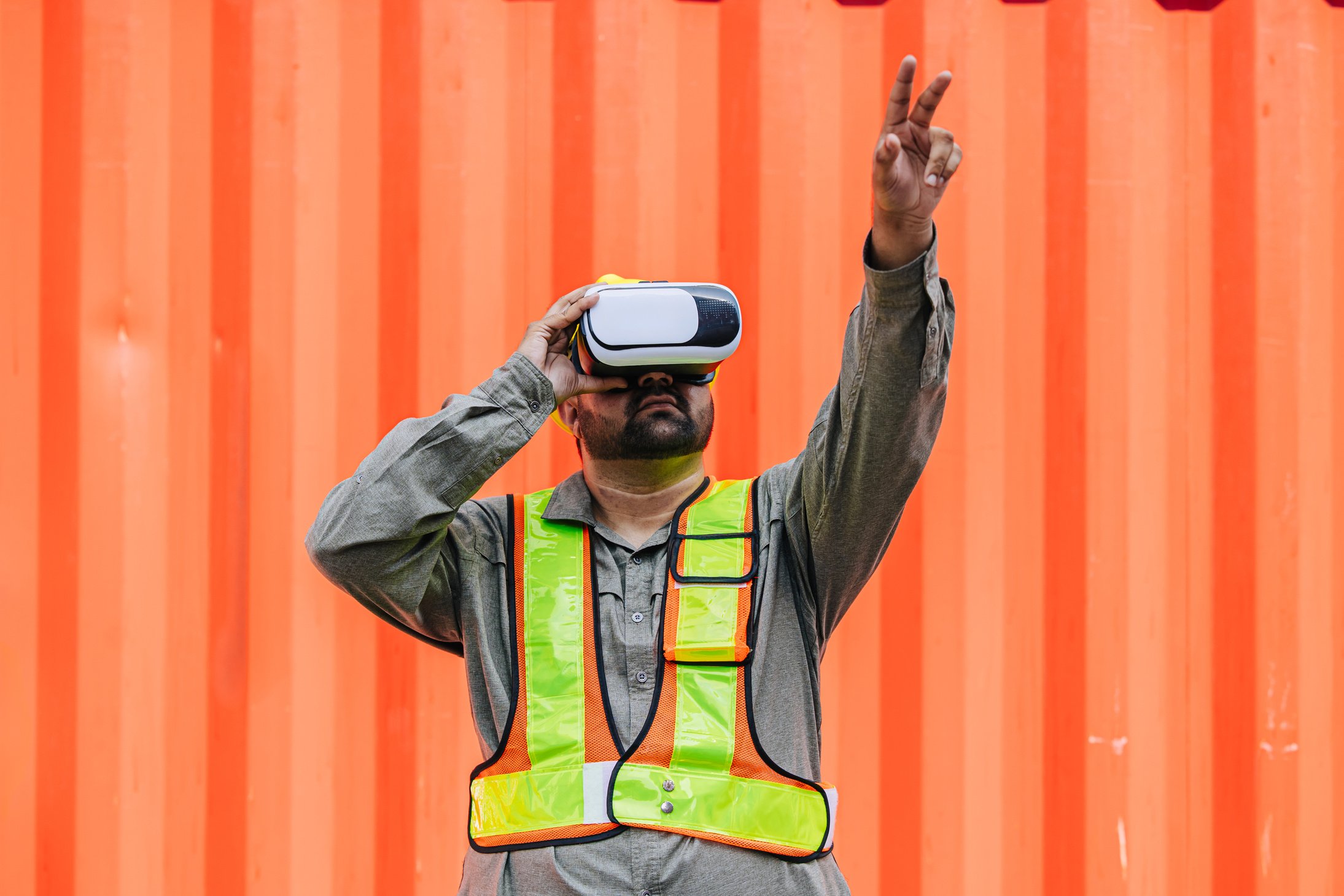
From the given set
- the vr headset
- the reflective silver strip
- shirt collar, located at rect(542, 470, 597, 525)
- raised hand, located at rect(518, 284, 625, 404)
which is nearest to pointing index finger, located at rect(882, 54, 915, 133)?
the vr headset

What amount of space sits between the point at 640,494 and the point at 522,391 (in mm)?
295

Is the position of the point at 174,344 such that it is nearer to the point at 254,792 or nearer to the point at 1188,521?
the point at 254,792

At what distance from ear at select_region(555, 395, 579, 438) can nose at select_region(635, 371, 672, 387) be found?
0.50 feet

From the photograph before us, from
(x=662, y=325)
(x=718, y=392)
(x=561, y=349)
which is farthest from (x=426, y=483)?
(x=718, y=392)

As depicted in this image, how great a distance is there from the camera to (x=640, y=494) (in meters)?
2.02

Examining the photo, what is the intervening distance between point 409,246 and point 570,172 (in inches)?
16.2

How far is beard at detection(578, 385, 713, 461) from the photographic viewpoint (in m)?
1.94

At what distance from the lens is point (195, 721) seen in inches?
104

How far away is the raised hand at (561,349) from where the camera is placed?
1.90 meters

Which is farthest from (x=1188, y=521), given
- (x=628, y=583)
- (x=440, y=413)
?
(x=440, y=413)

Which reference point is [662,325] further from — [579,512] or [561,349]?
[579,512]

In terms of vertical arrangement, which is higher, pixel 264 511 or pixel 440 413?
pixel 440 413

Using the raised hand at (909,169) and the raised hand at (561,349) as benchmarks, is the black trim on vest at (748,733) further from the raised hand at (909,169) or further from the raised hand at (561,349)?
the raised hand at (909,169)

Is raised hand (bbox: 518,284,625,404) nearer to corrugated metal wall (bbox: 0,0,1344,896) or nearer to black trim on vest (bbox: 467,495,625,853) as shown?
black trim on vest (bbox: 467,495,625,853)
